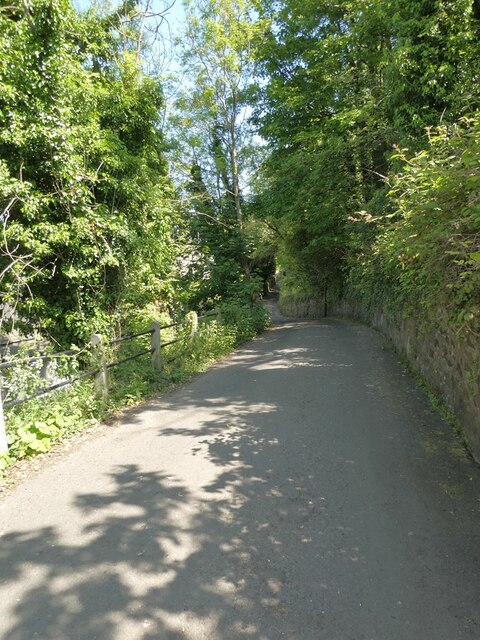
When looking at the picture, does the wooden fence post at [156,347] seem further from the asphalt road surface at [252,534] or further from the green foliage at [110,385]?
the asphalt road surface at [252,534]

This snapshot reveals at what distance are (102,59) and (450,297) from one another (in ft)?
29.0

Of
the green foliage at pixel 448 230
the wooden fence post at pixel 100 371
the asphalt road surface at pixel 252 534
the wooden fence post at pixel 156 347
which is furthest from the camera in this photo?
the wooden fence post at pixel 156 347

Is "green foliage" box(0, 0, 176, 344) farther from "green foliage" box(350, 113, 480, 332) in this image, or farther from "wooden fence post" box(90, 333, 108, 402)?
"green foliage" box(350, 113, 480, 332)

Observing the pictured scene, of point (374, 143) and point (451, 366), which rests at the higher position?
point (374, 143)

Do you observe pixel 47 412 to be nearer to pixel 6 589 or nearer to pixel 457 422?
pixel 6 589

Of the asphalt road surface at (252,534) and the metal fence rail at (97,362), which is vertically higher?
the metal fence rail at (97,362)

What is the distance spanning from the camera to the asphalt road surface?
2227 millimetres

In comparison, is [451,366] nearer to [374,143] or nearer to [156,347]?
[156,347]

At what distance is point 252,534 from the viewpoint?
2939 mm

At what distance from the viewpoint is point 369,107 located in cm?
1102

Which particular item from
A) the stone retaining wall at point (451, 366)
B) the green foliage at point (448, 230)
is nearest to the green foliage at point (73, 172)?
the green foliage at point (448, 230)

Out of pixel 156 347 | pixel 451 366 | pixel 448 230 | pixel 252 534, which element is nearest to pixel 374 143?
pixel 451 366

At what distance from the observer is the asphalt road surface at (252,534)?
2227mm

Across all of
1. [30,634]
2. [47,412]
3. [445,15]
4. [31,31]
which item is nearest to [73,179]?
[31,31]
